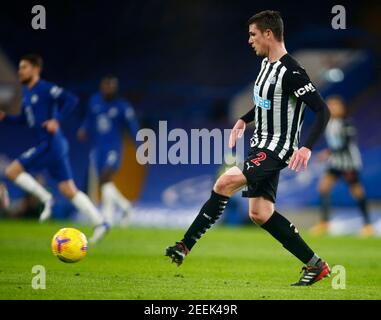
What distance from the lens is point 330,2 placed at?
1984cm

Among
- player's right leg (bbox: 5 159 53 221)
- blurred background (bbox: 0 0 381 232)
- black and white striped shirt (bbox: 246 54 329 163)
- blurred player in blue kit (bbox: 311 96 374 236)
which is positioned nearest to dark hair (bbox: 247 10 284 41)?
black and white striped shirt (bbox: 246 54 329 163)

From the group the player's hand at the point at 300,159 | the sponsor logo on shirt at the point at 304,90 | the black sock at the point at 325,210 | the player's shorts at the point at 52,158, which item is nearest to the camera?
the player's hand at the point at 300,159

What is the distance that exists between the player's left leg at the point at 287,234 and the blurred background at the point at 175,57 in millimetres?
11072

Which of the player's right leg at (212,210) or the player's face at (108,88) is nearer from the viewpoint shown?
the player's right leg at (212,210)

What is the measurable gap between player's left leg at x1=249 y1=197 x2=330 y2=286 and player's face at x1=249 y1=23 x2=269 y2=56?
121 centimetres

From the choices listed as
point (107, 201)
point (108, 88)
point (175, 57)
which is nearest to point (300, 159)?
point (107, 201)

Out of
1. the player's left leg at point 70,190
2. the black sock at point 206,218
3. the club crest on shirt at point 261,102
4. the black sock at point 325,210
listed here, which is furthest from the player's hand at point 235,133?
the black sock at point 325,210

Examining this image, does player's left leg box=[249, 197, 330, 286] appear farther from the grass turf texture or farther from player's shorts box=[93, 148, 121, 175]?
player's shorts box=[93, 148, 121, 175]

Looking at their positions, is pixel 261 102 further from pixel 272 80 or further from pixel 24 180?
pixel 24 180

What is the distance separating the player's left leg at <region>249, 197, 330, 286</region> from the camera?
719cm

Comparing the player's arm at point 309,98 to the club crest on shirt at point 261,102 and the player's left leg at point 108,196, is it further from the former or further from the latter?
the player's left leg at point 108,196

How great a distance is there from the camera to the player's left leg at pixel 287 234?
23.6 ft

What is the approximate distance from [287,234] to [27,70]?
4634 mm

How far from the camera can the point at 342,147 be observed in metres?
15.7
